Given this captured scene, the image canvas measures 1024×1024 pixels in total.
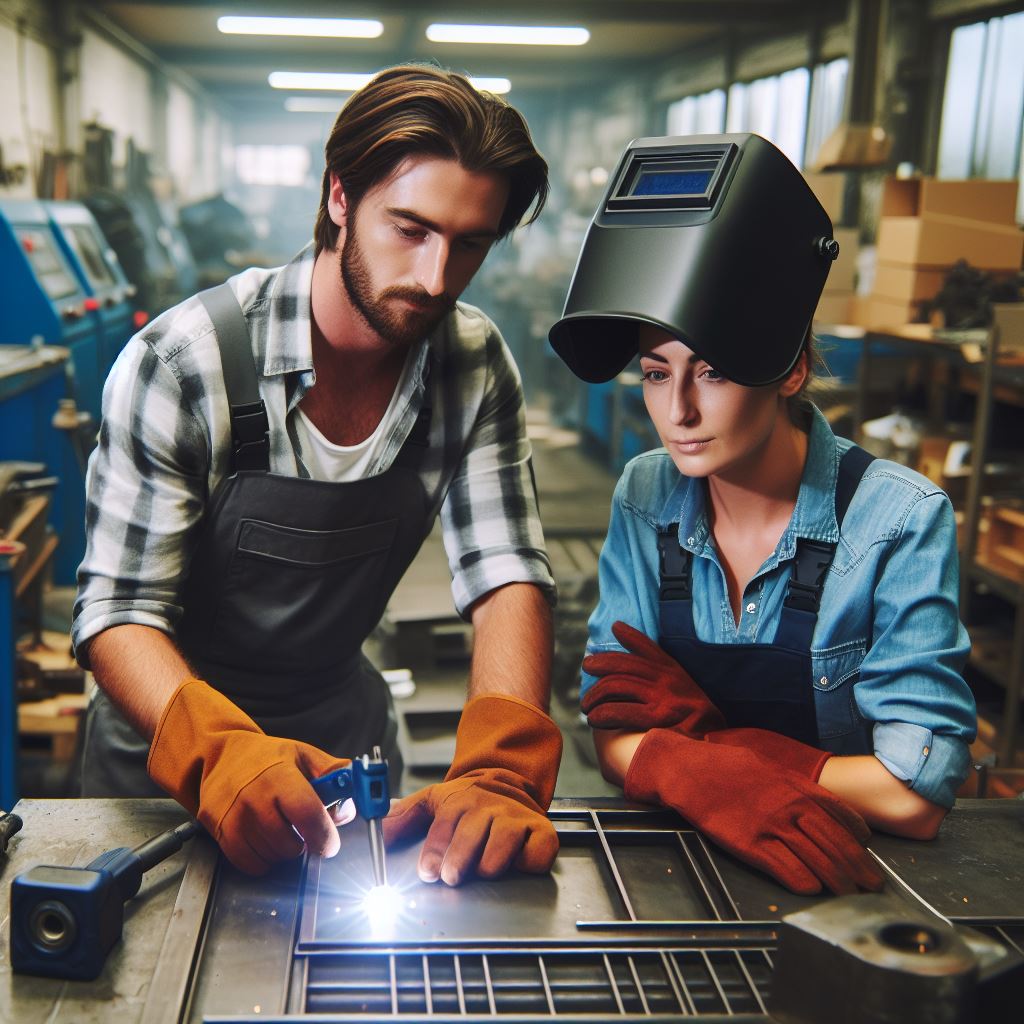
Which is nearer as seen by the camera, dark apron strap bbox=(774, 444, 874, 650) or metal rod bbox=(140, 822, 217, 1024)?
metal rod bbox=(140, 822, 217, 1024)

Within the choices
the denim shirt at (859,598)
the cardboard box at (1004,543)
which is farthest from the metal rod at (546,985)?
the cardboard box at (1004,543)

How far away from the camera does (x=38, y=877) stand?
32.5 inches

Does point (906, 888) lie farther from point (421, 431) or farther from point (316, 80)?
point (316, 80)

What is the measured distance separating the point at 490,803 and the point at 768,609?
1.35 ft

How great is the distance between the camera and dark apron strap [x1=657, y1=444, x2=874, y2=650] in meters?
1.18

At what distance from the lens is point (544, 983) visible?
81 cm

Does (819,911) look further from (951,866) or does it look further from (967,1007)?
(951,866)

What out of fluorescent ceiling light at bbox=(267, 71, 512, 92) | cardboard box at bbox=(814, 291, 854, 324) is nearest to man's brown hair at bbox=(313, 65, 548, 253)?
cardboard box at bbox=(814, 291, 854, 324)

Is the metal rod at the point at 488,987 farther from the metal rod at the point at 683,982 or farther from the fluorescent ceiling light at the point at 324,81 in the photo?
the fluorescent ceiling light at the point at 324,81

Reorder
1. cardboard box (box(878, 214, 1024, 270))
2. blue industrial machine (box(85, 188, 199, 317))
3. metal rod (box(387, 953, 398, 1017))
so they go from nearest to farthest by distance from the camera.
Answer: metal rod (box(387, 953, 398, 1017))
cardboard box (box(878, 214, 1024, 270))
blue industrial machine (box(85, 188, 199, 317))

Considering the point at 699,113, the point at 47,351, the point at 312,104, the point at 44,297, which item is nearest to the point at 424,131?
the point at 47,351

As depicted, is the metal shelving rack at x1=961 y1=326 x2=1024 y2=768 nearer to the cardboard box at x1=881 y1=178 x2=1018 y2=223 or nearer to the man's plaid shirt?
the cardboard box at x1=881 y1=178 x2=1018 y2=223

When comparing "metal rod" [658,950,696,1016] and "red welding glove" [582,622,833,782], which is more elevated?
"red welding glove" [582,622,833,782]

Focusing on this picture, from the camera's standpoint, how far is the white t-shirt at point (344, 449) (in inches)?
54.6
